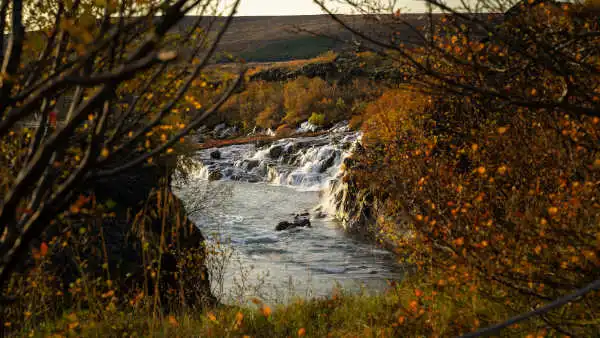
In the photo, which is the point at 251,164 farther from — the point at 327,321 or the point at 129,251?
the point at 327,321

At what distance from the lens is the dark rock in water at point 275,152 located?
27156mm

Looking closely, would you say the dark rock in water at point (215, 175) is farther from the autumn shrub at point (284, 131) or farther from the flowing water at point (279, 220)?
the autumn shrub at point (284, 131)

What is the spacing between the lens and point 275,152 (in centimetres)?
2748

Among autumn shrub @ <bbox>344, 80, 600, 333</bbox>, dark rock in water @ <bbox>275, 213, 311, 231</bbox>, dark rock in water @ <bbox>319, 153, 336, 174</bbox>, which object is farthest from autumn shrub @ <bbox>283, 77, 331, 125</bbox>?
autumn shrub @ <bbox>344, 80, 600, 333</bbox>

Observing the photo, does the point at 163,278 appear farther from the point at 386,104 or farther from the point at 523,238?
the point at 386,104

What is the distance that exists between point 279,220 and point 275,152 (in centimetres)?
1153

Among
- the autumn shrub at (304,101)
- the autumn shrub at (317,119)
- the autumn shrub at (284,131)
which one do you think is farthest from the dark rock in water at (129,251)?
the autumn shrub at (304,101)

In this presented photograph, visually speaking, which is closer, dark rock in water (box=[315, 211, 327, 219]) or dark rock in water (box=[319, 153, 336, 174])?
dark rock in water (box=[315, 211, 327, 219])

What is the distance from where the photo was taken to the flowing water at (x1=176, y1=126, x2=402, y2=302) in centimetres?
1028

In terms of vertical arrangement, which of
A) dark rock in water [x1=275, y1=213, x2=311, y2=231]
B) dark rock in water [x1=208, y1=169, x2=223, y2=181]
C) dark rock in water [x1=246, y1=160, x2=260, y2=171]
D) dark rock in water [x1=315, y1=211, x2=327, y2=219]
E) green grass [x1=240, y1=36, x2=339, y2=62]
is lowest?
dark rock in water [x1=208, y1=169, x2=223, y2=181]

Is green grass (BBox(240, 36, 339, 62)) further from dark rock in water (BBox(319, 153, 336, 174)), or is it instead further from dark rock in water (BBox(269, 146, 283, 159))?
dark rock in water (BBox(319, 153, 336, 174))

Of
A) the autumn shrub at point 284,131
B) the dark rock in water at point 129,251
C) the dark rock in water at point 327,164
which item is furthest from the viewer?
the autumn shrub at point 284,131

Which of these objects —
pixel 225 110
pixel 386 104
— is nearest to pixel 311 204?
pixel 386 104

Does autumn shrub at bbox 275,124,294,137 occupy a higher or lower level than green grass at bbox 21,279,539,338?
lower
